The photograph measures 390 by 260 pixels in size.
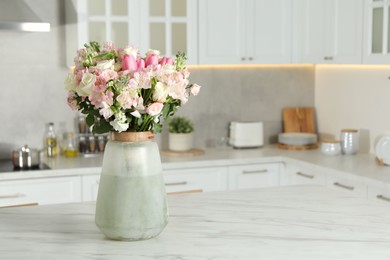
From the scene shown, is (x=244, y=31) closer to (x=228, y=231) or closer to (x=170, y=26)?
(x=170, y=26)

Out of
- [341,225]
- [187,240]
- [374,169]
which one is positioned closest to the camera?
[187,240]

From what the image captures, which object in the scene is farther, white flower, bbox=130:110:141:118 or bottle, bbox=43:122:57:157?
bottle, bbox=43:122:57:157

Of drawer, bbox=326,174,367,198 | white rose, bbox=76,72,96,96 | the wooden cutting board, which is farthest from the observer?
the wooden cutting board

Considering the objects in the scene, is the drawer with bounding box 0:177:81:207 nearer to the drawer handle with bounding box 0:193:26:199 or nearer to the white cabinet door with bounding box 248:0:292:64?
the drawer handle with bounding box 0:193:26:199

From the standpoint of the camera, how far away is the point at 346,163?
4.22 m

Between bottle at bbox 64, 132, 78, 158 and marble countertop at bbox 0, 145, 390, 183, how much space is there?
82mm

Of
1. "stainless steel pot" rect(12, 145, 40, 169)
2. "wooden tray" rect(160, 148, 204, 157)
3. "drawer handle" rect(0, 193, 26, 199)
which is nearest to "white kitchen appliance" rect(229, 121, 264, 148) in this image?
"wooden tray" rect(160, 148, 204, 157)

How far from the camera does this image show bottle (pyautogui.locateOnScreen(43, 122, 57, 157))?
4.46 metres

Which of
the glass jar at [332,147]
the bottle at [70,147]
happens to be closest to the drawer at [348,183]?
the glass jar at [332,147]

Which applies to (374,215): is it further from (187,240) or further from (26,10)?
(26,10)

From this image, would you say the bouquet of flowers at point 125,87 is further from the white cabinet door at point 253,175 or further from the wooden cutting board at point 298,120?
the wooden cutting board at point 298,120

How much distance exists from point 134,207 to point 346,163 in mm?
2484

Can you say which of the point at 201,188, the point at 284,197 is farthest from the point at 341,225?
the point at 201,188

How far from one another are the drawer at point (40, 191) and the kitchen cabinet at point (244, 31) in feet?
4.28
